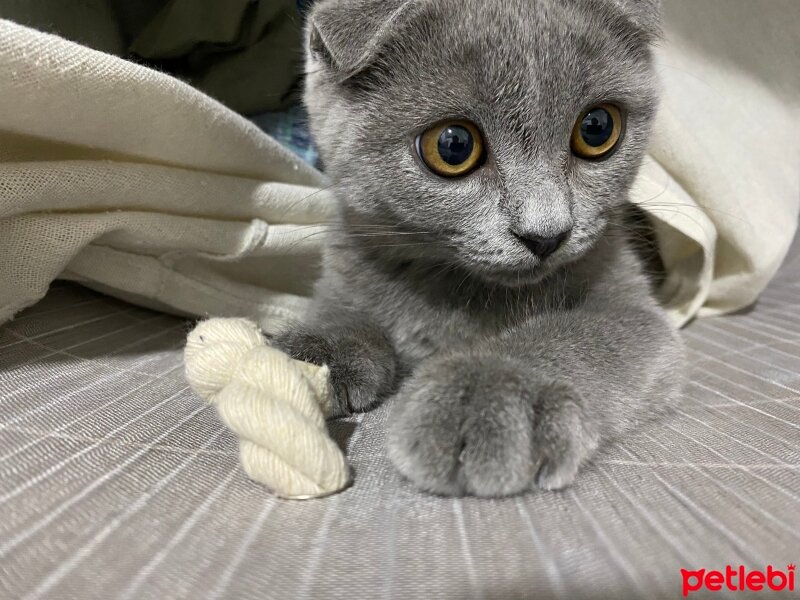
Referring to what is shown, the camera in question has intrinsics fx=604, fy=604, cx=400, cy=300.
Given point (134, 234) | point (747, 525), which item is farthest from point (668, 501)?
point (134, 234)

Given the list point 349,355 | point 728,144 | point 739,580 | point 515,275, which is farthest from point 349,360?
point 728,144

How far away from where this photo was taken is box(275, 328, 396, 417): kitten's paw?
794 mm

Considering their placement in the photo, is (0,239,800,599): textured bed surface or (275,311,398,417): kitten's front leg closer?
(0,239,800,599): textured bed surface

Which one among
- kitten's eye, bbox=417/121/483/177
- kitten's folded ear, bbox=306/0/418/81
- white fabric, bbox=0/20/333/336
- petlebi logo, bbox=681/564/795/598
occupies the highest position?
kitten's folded ear, bbox=306/0/418/81

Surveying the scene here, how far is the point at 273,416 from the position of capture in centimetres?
56

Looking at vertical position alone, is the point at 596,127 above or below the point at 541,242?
above

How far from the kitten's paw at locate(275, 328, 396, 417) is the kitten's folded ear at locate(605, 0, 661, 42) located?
0.57 metres

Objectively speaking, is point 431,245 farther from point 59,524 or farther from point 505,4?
point 59,524

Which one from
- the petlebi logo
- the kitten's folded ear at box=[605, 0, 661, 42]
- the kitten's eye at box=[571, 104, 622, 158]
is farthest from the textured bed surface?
the kitten's folded ear at box=[605, 0, 661, 42]

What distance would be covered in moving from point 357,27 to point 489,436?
20.6 inches

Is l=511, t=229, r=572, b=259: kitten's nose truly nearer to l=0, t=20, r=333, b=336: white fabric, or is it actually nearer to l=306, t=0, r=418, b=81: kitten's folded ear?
l=306, t=0, r=418, b=81: kitten's folded ear

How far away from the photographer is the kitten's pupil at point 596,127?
0.77m

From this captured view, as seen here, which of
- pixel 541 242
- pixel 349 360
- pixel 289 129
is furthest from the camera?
pixel 289 129

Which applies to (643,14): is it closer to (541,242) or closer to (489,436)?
(541,242)
